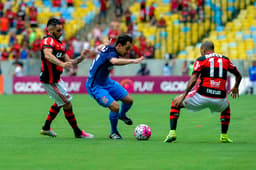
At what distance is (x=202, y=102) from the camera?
11.3 m

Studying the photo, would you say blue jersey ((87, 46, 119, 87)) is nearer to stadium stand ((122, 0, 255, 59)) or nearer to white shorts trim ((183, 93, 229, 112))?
white shorts trim ((183, 93, 229, 112))

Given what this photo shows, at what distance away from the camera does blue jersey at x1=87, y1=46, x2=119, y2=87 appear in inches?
474

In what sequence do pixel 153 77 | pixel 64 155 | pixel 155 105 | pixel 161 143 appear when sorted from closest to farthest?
pixel 64 155
pixel 161 143
pixel 155 105
pixel 153 77

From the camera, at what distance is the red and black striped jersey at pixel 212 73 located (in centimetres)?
1121

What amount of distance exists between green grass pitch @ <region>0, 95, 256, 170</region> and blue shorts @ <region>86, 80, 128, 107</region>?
0.74 meters

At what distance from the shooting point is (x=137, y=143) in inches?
445

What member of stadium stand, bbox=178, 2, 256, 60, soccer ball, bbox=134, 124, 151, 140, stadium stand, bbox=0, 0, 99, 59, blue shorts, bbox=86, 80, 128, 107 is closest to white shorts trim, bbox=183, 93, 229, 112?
soccer ball, bbox=134, 124, 151, 140

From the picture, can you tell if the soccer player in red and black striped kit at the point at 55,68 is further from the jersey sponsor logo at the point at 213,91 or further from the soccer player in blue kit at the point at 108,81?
the jersey sponsor logo at the point at 213,91

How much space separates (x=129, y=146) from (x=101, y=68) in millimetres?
2011

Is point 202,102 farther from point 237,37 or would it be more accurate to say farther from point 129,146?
point 237,37

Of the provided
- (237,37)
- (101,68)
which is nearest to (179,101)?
(101,68)

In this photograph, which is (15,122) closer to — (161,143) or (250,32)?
(161,143)

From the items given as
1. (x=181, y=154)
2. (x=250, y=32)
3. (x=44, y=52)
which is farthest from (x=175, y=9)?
(x=181, y=154)

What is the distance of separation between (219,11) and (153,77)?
5951mm
